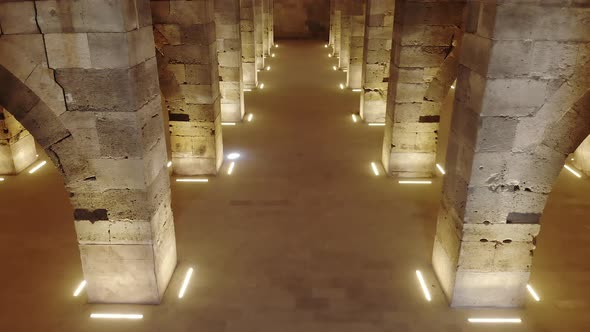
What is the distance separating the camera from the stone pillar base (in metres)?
9.09

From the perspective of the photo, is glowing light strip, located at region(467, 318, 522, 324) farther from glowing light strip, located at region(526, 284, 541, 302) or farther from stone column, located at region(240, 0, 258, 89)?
stone column, located at region(240, 0, 258, 89)

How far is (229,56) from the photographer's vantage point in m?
11.8

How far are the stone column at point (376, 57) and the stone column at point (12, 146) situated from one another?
8.10 meters

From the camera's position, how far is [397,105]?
8664mm

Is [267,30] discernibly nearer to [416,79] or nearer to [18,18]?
[416,79]

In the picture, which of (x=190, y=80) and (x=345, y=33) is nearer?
(x=190, y=80)

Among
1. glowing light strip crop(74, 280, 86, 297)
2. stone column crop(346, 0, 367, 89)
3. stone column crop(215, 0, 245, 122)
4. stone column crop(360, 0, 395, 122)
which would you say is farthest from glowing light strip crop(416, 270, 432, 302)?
stone column crop(346, 0, 367, 89)

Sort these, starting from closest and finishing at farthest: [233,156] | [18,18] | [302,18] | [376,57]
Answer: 1. [18,18]
2. [233,156]
3. [376,57]
4. [302,18]

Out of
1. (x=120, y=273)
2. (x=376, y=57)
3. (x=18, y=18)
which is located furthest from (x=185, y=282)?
(x=376, y=57)

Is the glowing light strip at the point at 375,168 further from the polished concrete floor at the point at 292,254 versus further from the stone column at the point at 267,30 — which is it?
the stone column at the point at 267,30

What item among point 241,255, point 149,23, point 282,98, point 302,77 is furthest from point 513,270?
point 302,77

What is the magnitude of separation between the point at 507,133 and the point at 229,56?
27.8 ft

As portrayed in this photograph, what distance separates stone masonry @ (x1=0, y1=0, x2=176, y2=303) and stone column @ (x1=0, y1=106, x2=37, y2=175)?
16.5 ft

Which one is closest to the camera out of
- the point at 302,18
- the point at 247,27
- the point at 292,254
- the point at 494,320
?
the point at 494,320
